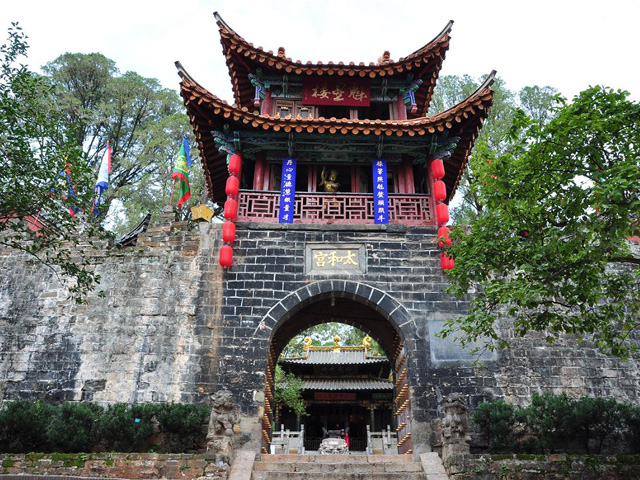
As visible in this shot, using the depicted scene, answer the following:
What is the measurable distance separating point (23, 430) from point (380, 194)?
7.38 metres

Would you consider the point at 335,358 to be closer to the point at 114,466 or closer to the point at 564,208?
the point at 114,466

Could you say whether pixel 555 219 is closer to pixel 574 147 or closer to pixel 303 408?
pixel 574 147

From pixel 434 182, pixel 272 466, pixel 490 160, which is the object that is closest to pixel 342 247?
pixel 434 182

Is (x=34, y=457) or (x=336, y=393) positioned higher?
(x=336, y=393)

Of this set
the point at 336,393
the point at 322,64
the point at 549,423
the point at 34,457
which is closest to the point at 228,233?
the point at 34,457

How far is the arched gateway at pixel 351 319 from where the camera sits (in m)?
8.97

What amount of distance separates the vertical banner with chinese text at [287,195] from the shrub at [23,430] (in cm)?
520

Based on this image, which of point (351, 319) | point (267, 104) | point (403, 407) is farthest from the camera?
point (267, 104)

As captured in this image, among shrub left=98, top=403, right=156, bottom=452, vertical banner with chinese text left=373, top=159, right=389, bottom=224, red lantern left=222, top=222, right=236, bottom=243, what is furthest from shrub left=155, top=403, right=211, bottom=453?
vertical banner with chinese text left=373, top=159, right=389, bottom=224

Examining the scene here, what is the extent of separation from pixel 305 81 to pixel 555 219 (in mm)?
7777

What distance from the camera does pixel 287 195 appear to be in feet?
32.9

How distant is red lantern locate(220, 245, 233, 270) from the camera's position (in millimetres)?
9203

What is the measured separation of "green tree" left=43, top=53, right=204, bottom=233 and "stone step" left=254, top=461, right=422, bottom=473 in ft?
42.0

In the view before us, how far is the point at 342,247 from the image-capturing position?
960 centimetres
